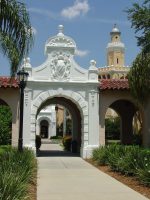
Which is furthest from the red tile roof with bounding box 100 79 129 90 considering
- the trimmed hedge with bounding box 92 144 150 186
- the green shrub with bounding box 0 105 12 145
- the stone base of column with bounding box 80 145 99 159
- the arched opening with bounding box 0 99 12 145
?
the green shrub with bounding box 0 105 12 145

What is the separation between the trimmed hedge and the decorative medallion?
5.45 m

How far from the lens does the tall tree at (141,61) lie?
65.8 ft

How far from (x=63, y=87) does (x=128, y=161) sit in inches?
369

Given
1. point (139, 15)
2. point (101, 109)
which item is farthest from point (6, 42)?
point (101, 109)

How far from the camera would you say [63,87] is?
23625 millimetres

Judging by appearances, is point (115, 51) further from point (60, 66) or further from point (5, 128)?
point (60, 66)

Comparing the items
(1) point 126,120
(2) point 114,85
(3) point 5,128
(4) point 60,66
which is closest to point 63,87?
(4) point 60,66

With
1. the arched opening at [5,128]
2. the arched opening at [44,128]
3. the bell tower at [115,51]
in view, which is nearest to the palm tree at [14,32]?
the arched opening at [5,128]

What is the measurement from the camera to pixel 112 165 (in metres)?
17.0

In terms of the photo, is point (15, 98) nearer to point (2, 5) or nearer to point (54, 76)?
point (54, 76)

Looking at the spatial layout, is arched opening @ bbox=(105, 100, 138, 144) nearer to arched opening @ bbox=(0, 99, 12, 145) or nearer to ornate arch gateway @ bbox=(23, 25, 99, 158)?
ornate arch gateway @ bbox=(23, 25, 99, 158)

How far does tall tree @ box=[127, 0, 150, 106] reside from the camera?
20.1 m

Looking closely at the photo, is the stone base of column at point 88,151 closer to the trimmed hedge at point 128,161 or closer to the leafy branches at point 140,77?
the trimmed hedge at point 128,161

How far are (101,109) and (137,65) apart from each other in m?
4.09
